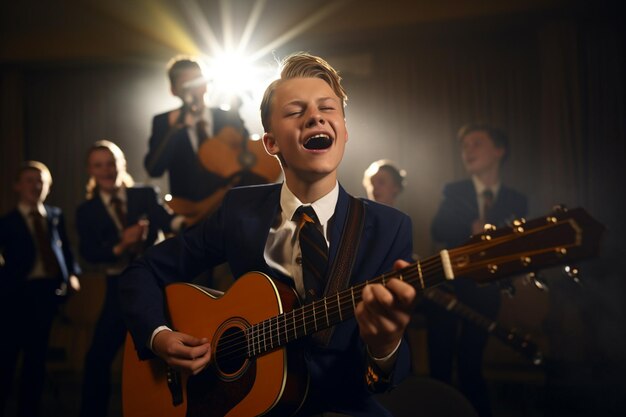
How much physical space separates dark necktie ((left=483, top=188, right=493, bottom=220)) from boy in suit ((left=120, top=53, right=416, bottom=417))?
7.48 ft

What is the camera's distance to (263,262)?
1.48 metres

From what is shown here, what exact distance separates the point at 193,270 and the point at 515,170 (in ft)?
17.5

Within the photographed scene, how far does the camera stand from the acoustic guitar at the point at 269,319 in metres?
1.07

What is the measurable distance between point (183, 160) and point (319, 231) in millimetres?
1771

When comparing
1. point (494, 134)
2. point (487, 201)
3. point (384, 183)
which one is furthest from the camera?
point (384, 183)

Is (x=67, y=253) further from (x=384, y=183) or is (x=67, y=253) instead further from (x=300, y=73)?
(x=300, y=73)

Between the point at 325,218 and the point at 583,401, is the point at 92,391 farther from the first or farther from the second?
the point at 583,401

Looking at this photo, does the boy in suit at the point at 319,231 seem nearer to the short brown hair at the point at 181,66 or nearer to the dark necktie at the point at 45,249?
the short brown hair at the point at 181,66

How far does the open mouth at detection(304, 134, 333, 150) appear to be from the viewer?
1396mm

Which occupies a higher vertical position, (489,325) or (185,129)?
(185,129)

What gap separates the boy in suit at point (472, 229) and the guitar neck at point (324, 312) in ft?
7.22

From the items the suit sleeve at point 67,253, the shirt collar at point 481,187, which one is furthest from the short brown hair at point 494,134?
the suit sleeve at point 67,253

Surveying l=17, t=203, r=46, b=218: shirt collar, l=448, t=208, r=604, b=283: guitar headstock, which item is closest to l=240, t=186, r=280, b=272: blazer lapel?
l=448, t=208, r=604, b=283: guitar headstock

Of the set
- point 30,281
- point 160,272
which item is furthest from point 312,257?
point 30,281
